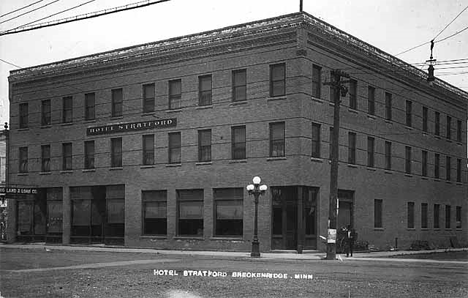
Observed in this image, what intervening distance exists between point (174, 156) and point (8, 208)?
16.2 metres

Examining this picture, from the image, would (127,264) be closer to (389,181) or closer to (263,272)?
(263,272)

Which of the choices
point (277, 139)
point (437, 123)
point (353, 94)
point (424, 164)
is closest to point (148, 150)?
point (277, 139)

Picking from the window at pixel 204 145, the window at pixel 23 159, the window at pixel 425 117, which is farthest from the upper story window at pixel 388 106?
the window at pixel 23 159

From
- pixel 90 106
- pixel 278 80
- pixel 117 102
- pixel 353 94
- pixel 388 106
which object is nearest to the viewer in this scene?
pixel 278 80

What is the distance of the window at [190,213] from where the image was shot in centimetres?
3656

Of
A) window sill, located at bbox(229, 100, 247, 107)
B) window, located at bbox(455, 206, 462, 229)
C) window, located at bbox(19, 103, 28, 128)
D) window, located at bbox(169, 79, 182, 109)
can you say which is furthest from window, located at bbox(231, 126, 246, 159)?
window, located at bbox(455, 206, 462, 229)

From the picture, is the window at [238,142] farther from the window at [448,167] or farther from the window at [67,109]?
the window at [448,167]

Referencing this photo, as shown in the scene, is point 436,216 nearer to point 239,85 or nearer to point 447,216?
point 447,216

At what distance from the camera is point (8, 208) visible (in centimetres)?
4691

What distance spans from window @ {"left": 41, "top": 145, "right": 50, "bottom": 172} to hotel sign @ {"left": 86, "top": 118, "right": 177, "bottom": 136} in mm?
4219

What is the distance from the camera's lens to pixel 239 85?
3528 cm

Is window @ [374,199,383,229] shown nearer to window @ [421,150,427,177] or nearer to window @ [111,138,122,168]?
window @ [421,150,427,177]

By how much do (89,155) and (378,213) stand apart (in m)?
18.8

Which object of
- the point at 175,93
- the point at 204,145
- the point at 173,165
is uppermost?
the point at 175,93
